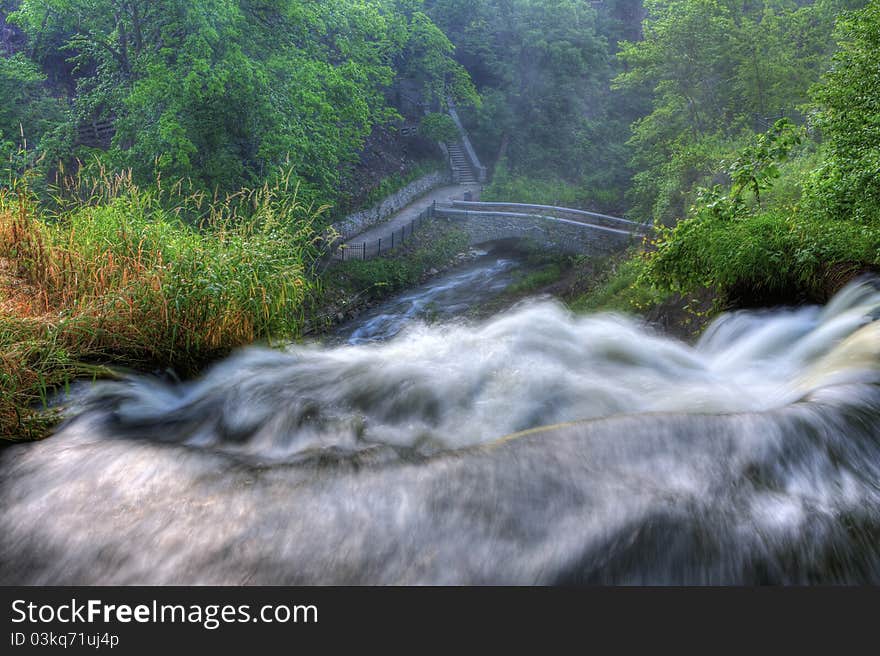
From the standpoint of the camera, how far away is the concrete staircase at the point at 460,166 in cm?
3266

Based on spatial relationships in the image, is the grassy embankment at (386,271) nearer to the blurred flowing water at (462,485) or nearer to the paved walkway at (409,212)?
the paved walkway at (409,212)

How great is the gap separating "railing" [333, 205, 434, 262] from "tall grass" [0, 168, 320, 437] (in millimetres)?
13143

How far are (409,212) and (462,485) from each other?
25011 millimetres

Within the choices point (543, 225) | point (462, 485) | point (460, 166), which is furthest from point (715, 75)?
point (462, 485)

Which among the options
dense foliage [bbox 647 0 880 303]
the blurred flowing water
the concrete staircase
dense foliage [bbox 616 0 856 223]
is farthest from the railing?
the blurred flowing water

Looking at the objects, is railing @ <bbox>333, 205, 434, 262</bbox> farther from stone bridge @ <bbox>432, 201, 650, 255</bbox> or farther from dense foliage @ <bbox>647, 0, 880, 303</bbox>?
dense foliage @ <bbox>647, 0, 880, 303</bbox>

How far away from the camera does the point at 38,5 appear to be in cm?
1458

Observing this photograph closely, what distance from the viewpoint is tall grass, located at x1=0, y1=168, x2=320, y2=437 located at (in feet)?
12.8

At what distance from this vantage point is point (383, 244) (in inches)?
878

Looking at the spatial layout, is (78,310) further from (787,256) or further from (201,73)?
(201,73)

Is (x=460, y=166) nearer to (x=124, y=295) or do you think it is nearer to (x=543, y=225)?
(x=543, y=225)

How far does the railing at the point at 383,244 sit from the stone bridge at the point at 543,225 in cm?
96

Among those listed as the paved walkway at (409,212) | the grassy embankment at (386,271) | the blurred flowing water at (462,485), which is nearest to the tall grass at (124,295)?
the blurred flowing water at (462,485)

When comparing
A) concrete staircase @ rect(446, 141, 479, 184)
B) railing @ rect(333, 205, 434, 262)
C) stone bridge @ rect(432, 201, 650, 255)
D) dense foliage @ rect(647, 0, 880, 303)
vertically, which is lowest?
stone bridge @ rect(432, 201, 650, 255)
